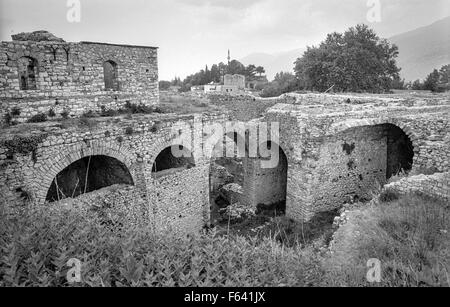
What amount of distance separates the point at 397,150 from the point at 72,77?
13188 mm

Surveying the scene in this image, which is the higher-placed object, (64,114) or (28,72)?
(28,72)

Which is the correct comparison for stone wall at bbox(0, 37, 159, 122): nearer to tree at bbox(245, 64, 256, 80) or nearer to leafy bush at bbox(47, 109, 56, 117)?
leafy bush at bbox(47, 109, 56, 117)

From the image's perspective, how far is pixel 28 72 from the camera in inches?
404

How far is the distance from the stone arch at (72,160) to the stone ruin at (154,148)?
3 cm

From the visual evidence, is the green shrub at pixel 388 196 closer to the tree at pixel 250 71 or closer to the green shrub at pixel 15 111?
the green shrub at pixel 15 111

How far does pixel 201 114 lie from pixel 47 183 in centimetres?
575

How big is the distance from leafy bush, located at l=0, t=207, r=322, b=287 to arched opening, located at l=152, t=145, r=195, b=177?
6.58 meters

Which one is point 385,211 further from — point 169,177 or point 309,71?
point 309,71

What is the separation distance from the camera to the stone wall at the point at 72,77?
9.50m

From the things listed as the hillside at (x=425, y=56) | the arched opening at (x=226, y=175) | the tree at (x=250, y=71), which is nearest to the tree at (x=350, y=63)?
the arched opening at (x=226, y=175)

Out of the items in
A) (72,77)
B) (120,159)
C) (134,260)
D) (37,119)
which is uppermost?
(72,77)

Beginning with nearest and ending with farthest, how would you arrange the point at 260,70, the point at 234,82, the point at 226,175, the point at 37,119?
1. the point at 37,119
2. the point at 226,175
3. the point at 234,82
4. the point at 260,70

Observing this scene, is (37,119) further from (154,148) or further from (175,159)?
(175,159)

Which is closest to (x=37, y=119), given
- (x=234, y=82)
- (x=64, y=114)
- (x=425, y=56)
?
(x=64, y=114)
